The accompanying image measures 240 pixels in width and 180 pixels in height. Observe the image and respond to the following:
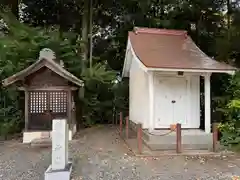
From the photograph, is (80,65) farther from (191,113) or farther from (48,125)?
(191,113)

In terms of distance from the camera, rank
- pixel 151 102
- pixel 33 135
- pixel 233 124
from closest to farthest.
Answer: pixel 151 102, pixel 233 124, pixel 33 135

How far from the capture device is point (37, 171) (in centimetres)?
602

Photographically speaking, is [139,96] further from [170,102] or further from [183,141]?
[183,141]

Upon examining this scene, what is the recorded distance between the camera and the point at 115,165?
646cm

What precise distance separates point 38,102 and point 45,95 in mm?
362

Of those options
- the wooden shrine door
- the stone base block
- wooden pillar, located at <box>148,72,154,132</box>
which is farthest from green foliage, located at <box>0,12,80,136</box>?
the stone base block

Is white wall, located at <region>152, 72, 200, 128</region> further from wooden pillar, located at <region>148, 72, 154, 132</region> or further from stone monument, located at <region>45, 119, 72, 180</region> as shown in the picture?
stone monument, located at <region>45, 119, 72, 180</region>

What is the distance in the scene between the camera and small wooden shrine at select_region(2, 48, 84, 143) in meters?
9.62

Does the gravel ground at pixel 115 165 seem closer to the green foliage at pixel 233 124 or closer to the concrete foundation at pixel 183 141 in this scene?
the concrete foundation at pixel 183 141

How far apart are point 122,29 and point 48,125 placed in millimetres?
9051

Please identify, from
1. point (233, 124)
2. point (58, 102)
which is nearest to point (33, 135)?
point (58, 102)

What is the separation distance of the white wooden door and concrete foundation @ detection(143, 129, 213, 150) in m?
1.20

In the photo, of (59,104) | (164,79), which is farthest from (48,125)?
(164,79)

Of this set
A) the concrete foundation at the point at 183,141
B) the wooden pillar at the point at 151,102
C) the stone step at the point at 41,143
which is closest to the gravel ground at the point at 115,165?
the stone step at the point at 41,143
